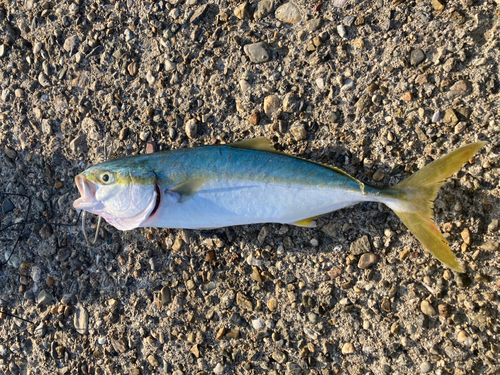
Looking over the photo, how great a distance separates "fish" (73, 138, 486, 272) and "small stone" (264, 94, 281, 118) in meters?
0.33

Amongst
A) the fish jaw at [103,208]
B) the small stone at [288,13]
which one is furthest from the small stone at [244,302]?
the small stone at [288,13]

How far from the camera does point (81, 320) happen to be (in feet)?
9.13

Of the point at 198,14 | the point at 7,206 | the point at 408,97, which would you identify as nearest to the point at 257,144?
the point at 408,97

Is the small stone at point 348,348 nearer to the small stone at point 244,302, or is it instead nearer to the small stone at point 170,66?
the small stone at point 244,302

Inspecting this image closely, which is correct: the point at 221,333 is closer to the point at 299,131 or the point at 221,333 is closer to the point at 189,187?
the point at 189,187

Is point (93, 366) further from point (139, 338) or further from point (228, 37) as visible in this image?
point (228, 37)

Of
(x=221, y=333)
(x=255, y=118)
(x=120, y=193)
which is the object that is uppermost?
(x=255, y=118)

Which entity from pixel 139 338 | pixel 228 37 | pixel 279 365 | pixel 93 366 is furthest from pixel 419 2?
pixel 93 366

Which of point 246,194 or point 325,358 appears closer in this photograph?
point 246,194

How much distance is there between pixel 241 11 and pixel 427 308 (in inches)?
101

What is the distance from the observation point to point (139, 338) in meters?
→ 2.69

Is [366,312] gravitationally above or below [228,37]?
below

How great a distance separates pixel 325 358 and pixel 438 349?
29.8 inches

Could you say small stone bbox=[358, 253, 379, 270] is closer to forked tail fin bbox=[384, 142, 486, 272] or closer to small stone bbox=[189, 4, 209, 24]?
forked tail fin bbox=[384, 142, 486, 272]
